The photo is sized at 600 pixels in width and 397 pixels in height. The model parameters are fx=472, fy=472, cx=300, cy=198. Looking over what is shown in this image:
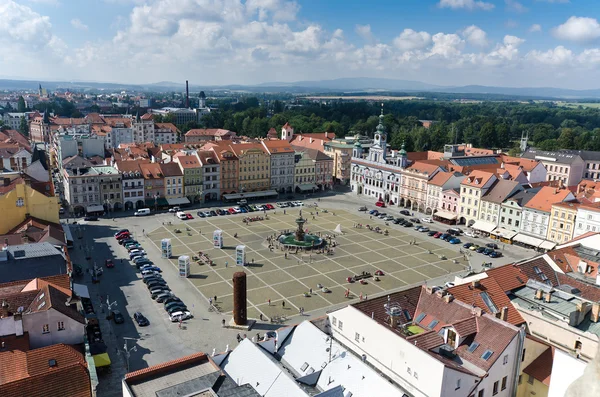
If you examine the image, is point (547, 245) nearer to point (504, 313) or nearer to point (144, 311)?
point (504, 313)

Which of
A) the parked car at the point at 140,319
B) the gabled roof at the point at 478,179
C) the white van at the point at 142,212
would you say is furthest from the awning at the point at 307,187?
the parked car at the point at 140,319

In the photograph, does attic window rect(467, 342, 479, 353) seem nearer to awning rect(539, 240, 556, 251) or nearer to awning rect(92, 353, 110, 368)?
awning rect(92, 353, 110, 368)

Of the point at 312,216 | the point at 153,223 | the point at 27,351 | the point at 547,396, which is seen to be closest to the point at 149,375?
the point at 27,351

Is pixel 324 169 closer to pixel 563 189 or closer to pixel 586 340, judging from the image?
pixel 563 189

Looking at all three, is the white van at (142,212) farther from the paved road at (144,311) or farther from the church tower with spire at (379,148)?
the church tower with spire at (379,148)

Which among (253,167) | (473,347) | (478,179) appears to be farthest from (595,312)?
(253,167)

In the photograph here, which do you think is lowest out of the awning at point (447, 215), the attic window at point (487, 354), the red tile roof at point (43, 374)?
the awning at point (447, 215)
